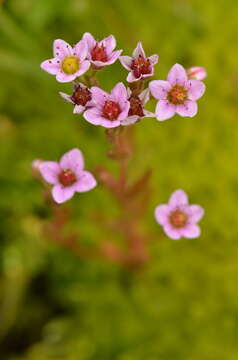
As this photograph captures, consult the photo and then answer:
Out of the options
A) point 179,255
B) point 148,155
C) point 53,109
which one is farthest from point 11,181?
point 179,255

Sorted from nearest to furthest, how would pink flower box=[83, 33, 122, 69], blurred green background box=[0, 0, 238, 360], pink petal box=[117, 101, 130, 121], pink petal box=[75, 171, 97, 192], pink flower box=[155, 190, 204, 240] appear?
pink petal box=[117, 101, 130, 121]
pink flower box=[83, 33, 122, 69]
pink petal box=[75, 171, 97, 192]
pink flower box=[155, 190, 204, 240]
blurred green background box=[0, 0, 238, 360]

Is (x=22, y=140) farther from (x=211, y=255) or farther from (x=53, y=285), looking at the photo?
(x=211, y=255)

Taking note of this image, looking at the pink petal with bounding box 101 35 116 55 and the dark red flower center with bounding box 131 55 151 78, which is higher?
the pink petal with bounding box 101 35 116 55

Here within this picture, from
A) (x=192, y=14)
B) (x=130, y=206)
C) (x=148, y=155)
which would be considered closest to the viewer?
(x=130, y=206)

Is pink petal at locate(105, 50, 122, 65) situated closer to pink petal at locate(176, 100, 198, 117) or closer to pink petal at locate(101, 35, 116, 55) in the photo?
pink petal at locate(101, 35, 116, 55)

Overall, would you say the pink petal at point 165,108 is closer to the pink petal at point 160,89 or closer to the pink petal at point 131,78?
the pink petal at point 160,89

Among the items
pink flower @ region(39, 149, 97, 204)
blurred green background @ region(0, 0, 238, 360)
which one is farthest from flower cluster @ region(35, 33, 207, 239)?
blurred green background @ region(0, 0, 238, 360)

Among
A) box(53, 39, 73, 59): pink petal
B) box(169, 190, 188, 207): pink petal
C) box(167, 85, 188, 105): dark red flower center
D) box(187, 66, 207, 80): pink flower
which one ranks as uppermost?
box(53, 39, 73, 59): pink petal
